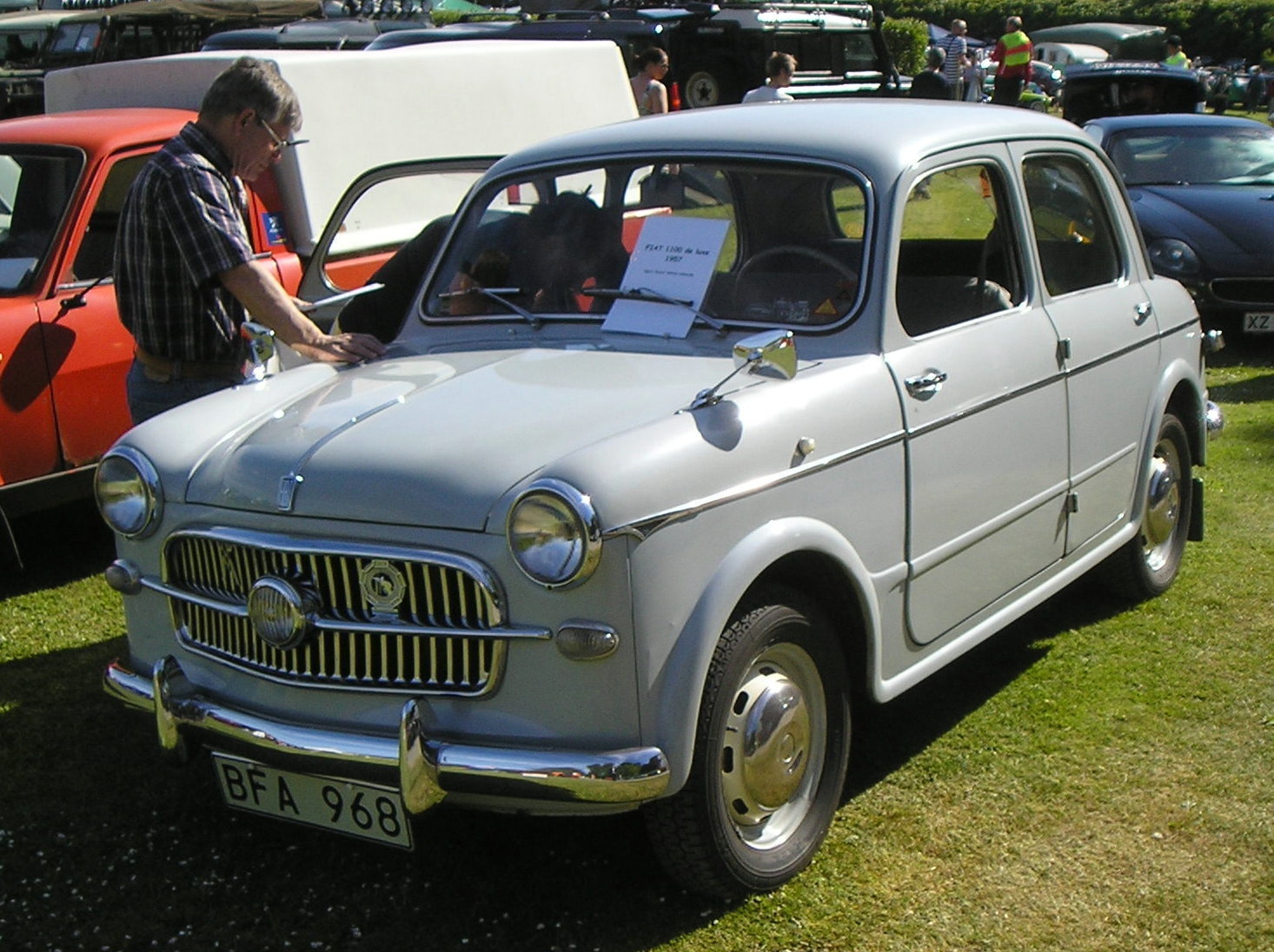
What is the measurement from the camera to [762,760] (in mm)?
3564

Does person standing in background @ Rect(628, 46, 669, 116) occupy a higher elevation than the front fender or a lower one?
higher

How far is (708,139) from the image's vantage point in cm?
447

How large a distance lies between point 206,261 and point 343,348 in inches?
19.5

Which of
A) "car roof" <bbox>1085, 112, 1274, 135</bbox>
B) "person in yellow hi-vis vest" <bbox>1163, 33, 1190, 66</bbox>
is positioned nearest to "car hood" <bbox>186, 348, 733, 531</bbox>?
"car roof" <bbox>1085, 112, 1274, 135</bbox>

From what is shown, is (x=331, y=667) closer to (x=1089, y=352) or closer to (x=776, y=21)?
(x=1089, y=352)

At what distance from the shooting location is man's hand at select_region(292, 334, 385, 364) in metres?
4.55

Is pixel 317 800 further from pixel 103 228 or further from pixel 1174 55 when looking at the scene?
pixel 1174 55

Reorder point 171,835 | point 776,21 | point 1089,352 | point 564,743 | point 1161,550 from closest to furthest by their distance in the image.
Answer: point 564,743 < point 171,835 < point 1089,352 < point 1161,550 < point 776,21

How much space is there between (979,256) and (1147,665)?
1503 millimetres

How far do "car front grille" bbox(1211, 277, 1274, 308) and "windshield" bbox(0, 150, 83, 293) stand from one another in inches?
274

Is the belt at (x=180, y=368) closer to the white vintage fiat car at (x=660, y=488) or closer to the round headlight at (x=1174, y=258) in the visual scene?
the white vintage fiat car at (x=660, y=488)

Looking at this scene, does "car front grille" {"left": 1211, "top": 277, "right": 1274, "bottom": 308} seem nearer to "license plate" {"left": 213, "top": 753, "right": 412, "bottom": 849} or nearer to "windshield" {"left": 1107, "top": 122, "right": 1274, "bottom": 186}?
"windshield" {"left": 1107, "top": 122, "right": 1274, "bottom": 186}

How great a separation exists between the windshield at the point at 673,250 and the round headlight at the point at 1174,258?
627 centimetres

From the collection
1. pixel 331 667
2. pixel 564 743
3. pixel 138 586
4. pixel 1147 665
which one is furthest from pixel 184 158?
pixel 1147 665
